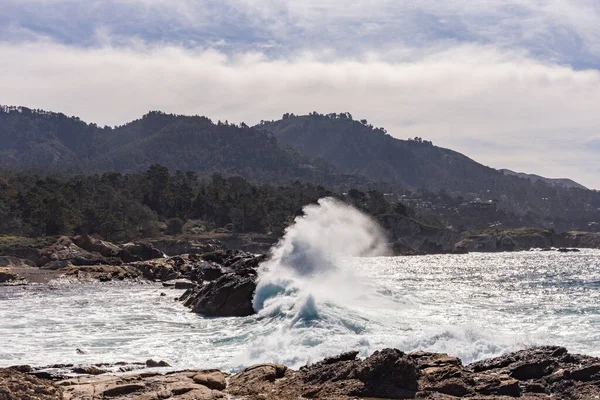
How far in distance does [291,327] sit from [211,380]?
1024cm

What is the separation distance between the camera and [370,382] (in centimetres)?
1532

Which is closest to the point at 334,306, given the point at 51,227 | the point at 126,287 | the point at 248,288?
the point at 248,288

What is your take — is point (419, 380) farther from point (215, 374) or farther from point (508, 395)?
point (215, 374)

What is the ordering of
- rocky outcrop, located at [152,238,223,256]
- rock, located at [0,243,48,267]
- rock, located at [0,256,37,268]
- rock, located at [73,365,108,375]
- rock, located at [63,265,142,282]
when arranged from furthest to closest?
rocky outcrop, located at [152,238,223,256], rock, located at [0,243,48,267], rock, located at [0,256,37,268], rock, located at [63,265,142,282], rock, located at [73,365,108,375]

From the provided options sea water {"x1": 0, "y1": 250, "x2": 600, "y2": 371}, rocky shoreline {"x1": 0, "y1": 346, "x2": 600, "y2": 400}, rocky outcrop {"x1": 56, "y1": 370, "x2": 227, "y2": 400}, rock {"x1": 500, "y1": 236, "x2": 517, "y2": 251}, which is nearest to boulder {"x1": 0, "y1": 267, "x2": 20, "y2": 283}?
sea water {"x1": 0, "y1": 250, "x2": 600, "y2": 371}

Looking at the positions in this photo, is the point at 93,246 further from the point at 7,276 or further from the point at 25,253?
the point at 7,276

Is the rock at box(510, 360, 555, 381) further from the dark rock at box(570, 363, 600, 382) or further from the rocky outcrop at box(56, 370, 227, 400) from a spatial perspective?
the rocky outcrop at box(56, 370, 227, 400)

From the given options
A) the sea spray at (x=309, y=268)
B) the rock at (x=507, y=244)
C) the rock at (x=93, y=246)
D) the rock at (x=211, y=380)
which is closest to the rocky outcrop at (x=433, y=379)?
the rock at (x=211, y=380)

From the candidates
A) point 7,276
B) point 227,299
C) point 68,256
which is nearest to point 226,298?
point 227,299

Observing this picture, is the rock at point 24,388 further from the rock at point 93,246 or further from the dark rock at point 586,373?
the rock at point 93,246

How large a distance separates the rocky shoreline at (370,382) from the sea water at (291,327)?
4.40m

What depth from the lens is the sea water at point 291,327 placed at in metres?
22.2

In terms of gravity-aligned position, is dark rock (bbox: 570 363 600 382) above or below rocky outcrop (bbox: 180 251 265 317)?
above

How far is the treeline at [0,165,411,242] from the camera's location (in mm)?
99625
